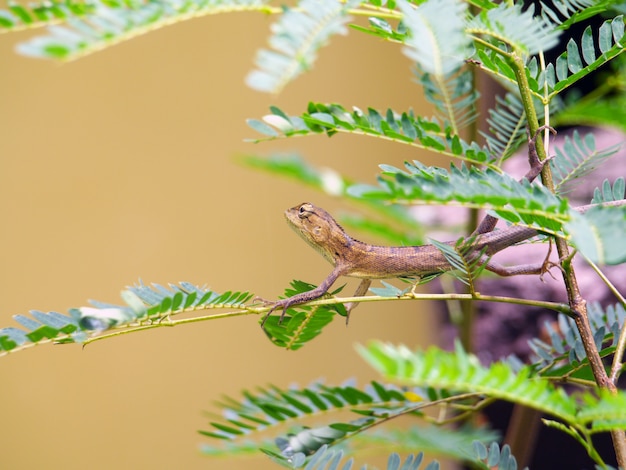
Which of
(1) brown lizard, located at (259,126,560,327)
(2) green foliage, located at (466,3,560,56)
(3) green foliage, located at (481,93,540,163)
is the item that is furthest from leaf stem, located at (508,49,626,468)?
(1) brown lizard, located at (259,126,560,327)

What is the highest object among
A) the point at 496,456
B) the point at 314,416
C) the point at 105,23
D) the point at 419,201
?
the point at 105,23

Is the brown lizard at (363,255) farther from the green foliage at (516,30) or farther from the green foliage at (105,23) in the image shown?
the green foliage at (105,23)

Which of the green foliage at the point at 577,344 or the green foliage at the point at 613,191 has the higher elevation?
the green foliage at the point at 613,191

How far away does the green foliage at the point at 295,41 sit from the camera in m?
0.45

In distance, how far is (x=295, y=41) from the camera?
1.56 ft

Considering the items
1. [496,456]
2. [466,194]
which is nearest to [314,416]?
[496,456]

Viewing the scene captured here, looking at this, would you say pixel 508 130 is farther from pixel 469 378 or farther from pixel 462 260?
pixel 469 378

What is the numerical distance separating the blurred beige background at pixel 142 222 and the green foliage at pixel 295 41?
1.70 meters

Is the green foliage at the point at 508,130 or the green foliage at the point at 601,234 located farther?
the green foliage at the point at 508,130

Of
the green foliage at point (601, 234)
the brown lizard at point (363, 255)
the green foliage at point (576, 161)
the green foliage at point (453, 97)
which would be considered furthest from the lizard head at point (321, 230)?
the green foliage at point (601, 234)

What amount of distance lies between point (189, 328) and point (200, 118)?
0.78m

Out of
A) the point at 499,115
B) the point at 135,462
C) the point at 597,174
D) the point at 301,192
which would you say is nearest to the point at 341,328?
the point at 301,192

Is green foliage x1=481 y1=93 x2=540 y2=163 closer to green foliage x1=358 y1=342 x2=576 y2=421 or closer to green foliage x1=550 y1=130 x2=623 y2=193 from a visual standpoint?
green foliage x1=550 y1=130 x2=623 y2=193

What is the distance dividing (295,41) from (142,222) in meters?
1.86
